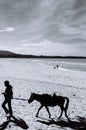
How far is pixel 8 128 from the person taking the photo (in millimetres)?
10180

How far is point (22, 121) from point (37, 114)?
1.29 metres

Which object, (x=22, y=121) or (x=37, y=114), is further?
(x=37, y=114)

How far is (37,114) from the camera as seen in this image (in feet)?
40.3

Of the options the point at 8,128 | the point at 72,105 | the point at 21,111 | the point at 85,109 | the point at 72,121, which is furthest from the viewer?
the point at 72,105

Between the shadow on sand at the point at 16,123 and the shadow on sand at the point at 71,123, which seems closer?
the shadow on sand at the point at 16,123

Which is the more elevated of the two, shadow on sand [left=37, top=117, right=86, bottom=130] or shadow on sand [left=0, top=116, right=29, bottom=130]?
shadow on sand [left=0, top=116, right=29, bottom=130]

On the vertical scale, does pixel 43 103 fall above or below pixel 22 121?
above

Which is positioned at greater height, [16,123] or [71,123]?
[16,123]

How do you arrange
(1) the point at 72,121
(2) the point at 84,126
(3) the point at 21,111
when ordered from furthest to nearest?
(3) the point at 21,111 → (1) the point at 72,121 → (2) the point at 84,126

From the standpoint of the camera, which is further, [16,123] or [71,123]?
[71,123]

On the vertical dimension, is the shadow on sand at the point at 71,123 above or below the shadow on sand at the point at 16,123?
below

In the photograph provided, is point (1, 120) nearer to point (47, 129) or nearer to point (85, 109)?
point (47, 129)

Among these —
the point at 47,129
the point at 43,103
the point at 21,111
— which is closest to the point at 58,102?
the point at 43,103

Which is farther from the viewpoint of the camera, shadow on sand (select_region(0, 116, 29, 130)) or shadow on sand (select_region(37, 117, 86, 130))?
shadow on sand (select_region(37, 117, 86, 130))
